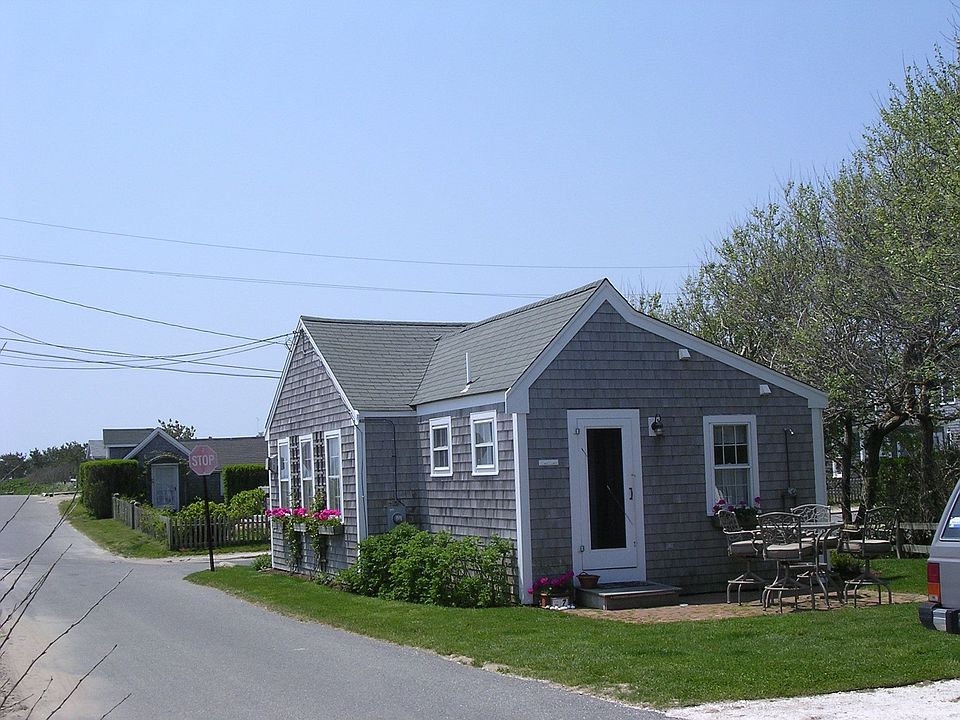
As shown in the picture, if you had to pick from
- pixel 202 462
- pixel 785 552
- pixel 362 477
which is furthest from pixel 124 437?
pixel 785 552

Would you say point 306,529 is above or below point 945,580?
below

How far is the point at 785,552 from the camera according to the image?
1413 cm

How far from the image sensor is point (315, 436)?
2150cm

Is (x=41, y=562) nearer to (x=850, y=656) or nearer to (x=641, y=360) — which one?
(x=641, y=360)

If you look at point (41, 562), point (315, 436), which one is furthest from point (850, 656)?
point (41, 562)

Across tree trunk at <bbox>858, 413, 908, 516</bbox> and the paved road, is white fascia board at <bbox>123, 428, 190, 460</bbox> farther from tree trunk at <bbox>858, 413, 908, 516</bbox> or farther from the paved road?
tree trunk at <bbox>858, 413, 908, 516</bbox>

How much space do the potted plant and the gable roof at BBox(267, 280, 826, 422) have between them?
2.47 metres

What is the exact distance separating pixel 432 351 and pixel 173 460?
30.8 meters

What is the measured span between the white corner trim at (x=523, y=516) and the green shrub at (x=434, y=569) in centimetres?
30

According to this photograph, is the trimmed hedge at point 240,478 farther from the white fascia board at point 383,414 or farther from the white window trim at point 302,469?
the white fascia board at point 383,414

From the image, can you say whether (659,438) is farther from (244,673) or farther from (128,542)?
(128,542)

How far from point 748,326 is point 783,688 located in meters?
15.8

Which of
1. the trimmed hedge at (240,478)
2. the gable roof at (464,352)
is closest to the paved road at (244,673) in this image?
the gable roof at (464,352)

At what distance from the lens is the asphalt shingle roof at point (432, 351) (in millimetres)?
16844
